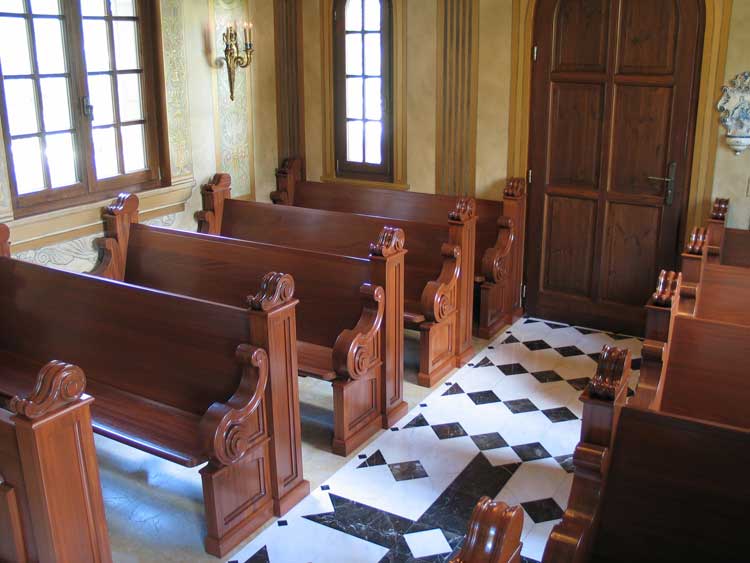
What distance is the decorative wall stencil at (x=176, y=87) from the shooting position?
5.04 meters

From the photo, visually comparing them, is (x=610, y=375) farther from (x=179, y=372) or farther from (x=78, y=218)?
(x=78, y=218)

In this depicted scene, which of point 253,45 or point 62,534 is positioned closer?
point 62,534

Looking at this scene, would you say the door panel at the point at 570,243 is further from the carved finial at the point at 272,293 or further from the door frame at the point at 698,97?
the carved finial at the point at 272,293

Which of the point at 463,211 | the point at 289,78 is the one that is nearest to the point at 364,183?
the point at 289,78

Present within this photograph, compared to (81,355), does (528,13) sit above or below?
above

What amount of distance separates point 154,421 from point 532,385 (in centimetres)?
237

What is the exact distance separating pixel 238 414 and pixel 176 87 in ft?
9.54

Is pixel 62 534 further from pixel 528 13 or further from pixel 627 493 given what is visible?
pixel 528 13

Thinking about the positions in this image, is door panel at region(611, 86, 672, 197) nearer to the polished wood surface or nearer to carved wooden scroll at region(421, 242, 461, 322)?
carved wooden scroll at region(421, 242, 461, 322)

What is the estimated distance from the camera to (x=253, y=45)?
19.1 feet

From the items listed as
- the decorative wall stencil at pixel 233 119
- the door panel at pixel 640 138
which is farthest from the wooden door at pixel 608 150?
the decorative wall stencil at pixel 233 119

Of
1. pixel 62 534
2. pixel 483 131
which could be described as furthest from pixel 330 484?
pixel 483 131

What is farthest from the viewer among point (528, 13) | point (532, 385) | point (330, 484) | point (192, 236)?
point (528, 13)

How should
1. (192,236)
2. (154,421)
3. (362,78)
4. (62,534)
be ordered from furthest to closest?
(362,78)
(192,236)
(154,421)
(62,534)
